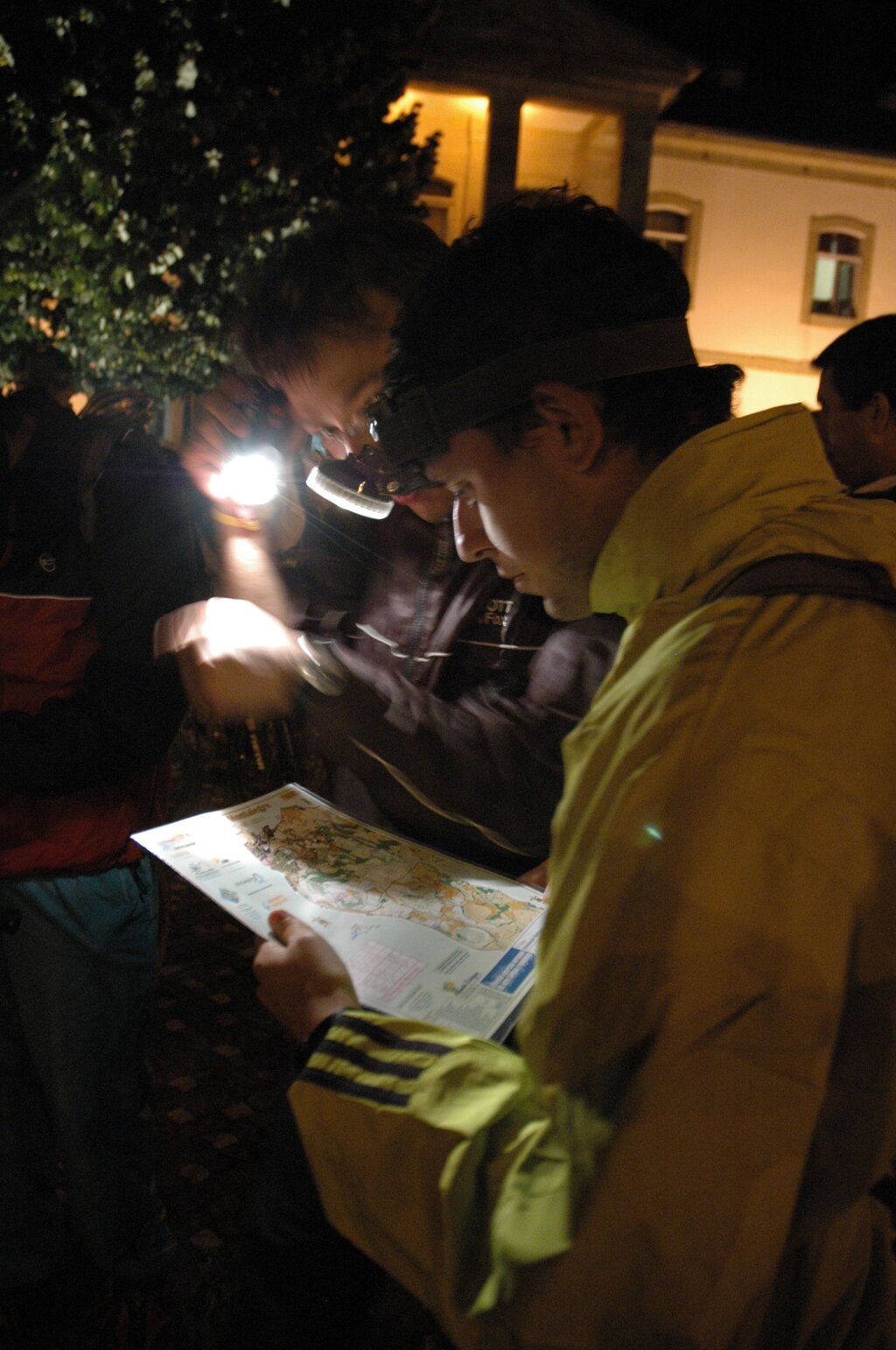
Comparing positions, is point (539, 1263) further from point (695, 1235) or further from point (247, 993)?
point (247, 993)

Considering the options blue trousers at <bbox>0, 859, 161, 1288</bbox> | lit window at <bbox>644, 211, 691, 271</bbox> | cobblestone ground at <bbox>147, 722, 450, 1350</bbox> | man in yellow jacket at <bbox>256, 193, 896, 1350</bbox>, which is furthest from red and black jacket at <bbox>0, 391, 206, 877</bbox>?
lit window at <bbox>644, 211, 691, 271</bbox>

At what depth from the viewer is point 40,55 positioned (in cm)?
743

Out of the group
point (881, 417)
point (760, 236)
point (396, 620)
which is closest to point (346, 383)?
point (396, 620)

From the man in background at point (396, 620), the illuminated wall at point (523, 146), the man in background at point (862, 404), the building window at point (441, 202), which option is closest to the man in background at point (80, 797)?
the man in background at point (396, 620)

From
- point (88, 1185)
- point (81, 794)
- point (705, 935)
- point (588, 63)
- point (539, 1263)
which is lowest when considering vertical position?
point (88, 1185)

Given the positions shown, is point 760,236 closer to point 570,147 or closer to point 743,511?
point 570,147

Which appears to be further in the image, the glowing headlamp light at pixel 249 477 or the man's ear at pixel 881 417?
the man's ear at pixel 881 417

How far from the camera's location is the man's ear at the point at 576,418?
1.22 meters

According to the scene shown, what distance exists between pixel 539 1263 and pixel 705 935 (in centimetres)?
36

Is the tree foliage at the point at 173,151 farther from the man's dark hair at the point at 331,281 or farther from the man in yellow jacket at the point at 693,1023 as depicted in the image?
the man in yellow jacket at the point at 693,1023

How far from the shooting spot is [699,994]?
0.81 metres

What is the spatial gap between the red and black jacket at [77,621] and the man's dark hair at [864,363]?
2.08m

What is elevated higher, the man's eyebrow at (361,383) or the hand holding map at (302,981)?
the man's eyebrow at (361,383)

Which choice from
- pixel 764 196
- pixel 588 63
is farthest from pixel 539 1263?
pixel 764 196
